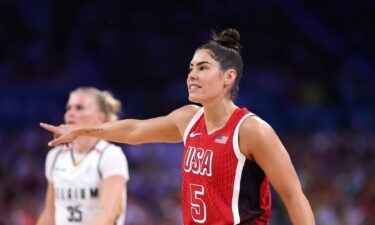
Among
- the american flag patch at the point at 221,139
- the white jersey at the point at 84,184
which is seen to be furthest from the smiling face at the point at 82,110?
the american flag patch at the point at 221,139

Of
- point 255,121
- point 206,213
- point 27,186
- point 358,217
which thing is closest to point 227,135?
point 255,121

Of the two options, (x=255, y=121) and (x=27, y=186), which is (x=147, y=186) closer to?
(x=27, y=186)

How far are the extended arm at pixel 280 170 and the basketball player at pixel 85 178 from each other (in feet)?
5.20

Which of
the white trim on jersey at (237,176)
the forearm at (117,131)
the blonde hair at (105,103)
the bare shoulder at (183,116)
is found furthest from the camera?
the blonde hair at (105,103)

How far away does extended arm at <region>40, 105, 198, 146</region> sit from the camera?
4031 millimetres

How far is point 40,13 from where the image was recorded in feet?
33.4

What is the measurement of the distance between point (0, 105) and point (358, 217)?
479 centimetres

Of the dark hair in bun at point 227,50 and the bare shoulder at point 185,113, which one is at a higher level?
the dark hair in bun at point 227,50

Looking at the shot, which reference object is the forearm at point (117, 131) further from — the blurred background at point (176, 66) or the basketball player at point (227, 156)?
the blurred background at point (176, 66)

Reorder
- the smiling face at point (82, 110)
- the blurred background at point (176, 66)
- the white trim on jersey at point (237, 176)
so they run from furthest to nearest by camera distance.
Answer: the blurred background at point (176, 66), the smiling face at point (82, 110), the white trim on jersey at point (237, 176)

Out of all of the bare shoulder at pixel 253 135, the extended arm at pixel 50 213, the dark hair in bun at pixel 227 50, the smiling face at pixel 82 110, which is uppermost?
the smiling face at pixel 82 110

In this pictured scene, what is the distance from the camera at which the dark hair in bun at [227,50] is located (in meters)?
3.82

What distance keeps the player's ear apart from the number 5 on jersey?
564mm

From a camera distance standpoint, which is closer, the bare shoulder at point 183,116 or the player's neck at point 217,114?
the player's neck at point 217,114
